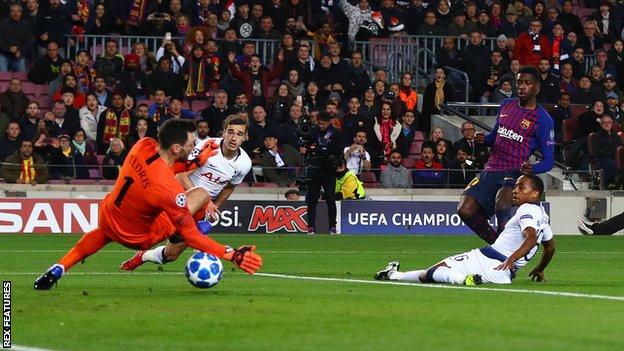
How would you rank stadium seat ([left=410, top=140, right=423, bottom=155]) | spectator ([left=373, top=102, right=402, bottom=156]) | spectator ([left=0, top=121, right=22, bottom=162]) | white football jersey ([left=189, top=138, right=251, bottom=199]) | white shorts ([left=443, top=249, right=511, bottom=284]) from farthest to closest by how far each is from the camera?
1. stadium seat ([left=410, top=140, right=423, bottom=155])
2. spectator ([left=373, top=102, right=402, bottom=156])
3. spectator ([left=0, top=121, right=22, bottom=162])
4. white football jersey ([left=189, top=138, right=251, bottom=199])
5. white shorts ([left=443, top=249, right=511, bottom=284])

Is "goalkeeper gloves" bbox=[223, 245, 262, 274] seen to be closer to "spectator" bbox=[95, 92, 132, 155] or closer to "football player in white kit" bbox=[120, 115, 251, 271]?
"football player in white kit" bbox=[120, 115, 251, 271]

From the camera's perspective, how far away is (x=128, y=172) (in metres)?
12.8

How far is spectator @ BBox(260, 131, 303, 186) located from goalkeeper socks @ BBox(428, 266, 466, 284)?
14.1 meters

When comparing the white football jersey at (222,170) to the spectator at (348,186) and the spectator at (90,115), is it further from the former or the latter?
the spectator at (348,186)

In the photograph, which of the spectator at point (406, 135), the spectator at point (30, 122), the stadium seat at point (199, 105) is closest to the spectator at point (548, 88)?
the spectator at point (406, 135)

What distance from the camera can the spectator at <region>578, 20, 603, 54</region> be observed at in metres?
33.8

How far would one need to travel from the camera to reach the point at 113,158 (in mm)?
26875

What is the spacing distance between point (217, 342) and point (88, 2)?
22.4 metres

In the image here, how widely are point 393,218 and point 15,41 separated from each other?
8082 millimetres

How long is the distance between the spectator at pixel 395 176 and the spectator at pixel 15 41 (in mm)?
7394

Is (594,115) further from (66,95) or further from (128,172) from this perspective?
(128,172)

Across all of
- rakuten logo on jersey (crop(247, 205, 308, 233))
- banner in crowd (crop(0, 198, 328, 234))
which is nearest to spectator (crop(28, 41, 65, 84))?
banner in crowd (crop(0, 198, 328, 234))

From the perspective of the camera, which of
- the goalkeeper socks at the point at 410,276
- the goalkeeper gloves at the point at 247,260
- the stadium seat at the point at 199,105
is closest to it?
the goalkeeper gloves at the point at 247,260

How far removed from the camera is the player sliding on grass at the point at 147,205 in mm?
12359
